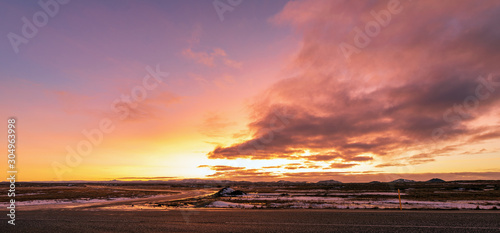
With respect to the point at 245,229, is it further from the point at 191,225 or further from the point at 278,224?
the point at 191,225

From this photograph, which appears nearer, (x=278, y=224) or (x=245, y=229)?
(x=245, y=229)

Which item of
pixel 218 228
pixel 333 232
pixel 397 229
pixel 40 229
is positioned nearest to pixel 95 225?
pixel 40 229

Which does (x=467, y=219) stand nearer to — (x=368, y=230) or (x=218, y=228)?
(x=368, y=230)

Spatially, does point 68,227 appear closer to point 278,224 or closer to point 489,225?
point 278,224

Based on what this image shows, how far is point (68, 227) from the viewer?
13617 mm

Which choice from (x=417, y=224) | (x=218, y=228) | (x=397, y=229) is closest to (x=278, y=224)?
(x=218, y=228)

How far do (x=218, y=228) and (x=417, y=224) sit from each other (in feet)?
30.2

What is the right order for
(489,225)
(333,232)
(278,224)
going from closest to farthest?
(333,232), (489,225), (278,224)

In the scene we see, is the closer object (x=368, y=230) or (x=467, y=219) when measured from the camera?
(x=368, y=230)

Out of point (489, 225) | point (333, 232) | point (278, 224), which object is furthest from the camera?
point (278, 224)

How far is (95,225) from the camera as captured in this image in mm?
13953

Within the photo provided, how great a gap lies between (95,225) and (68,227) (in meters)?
1.24

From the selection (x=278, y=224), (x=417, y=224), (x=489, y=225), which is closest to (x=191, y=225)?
(x=278, y=224)

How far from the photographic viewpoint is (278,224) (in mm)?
13188
